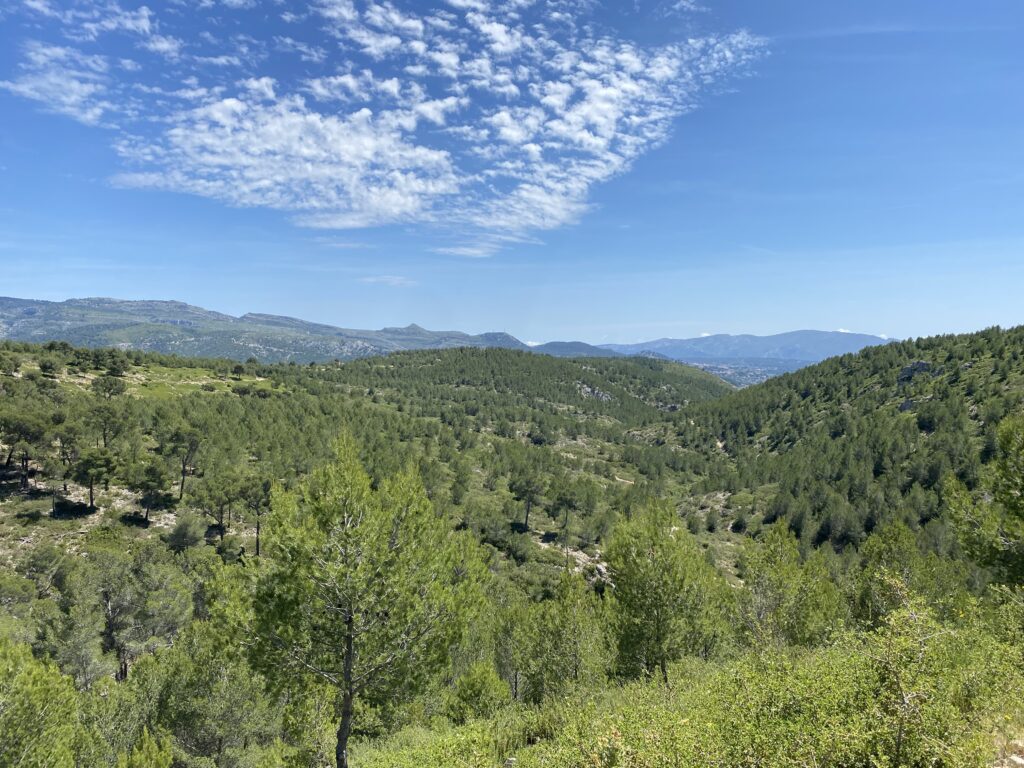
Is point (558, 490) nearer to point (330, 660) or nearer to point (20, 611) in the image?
point (20, 611)

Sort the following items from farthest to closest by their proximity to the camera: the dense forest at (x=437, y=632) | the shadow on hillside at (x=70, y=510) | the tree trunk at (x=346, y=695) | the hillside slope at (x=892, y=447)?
the hillside slope at (x=892, y=447) → the shadow on hillside at (x=70, y=510) → the tree trunk at (x=346, y=695) → the dense forest at (x=437, y=632)

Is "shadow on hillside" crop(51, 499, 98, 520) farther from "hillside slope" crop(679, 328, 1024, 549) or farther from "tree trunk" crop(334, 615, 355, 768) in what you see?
"hillside slope" crop(679, 328, 1024, 549)

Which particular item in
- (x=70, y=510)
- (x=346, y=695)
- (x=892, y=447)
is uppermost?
(x=346, y=695)

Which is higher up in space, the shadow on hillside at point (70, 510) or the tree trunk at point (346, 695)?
the tree trunk at point (346, 695)

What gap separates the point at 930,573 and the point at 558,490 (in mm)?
81425

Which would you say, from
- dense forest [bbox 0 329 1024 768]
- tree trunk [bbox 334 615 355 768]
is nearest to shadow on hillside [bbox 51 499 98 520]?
dense forest [bbox 0 329 1024 768]

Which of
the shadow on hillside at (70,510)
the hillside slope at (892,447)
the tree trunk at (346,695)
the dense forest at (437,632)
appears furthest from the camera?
the hillside slope at (892,447)

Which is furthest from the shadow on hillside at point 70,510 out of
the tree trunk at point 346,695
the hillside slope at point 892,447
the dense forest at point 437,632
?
the hillside slope at point 892,447

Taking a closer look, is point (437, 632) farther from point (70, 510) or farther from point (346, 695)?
point (70, 510)

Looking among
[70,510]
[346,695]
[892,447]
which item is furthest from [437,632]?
[892,447]

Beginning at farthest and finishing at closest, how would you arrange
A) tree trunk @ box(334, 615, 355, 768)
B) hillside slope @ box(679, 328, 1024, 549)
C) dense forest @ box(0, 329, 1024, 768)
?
hillside slope @ box(679, 328, 1024, 549) → tree trunk @ box(334, 615, 355, 768) → dense forest @ box(0, 329, 1024, 768)

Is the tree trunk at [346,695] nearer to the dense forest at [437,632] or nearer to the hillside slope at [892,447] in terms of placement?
the dense forest at [437,632]

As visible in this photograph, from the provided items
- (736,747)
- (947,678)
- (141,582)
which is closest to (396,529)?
(736,747)

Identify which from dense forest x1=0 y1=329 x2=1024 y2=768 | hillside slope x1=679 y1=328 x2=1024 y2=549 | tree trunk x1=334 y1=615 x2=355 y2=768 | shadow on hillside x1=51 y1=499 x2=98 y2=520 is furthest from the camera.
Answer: hillside slope x1=679 y1=328 x2=1024 y2=549
